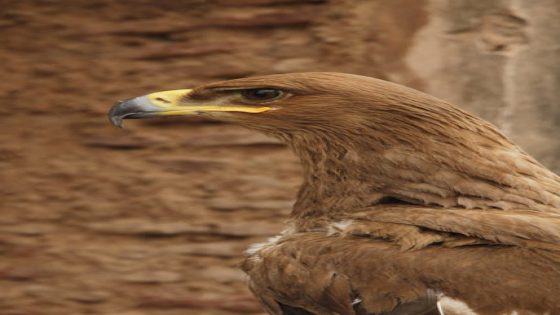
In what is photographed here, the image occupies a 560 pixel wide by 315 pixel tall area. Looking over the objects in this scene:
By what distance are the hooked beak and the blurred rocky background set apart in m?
1.36

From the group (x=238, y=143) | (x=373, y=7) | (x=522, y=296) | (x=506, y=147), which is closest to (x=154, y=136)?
(x=238, y=143)

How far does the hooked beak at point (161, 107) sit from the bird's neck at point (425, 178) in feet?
0.94

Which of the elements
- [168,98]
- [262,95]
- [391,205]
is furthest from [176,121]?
[391,205]

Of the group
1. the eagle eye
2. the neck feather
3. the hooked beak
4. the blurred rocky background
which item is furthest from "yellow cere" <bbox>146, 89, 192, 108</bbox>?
the blurred rocky background

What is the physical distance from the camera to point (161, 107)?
440cm

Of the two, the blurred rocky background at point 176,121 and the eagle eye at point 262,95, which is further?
the blurred rocky background at point 176,121

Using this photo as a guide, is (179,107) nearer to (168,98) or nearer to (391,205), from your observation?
(168,98)

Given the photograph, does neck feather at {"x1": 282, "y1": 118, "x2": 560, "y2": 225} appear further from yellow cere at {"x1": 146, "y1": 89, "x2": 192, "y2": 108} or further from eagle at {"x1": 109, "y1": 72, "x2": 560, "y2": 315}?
yellow cere at {"x1": 146, "y1": 89, "x2": 192, "y2": 108}

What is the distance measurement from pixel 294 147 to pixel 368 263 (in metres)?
0.67

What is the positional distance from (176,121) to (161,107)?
145 cm

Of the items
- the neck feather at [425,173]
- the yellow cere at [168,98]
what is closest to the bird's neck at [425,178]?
the neck feather at [425,173]

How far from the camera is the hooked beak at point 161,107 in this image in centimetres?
437

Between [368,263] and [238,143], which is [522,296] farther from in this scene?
[238,143]

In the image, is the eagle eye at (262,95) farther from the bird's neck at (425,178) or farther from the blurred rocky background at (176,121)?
the blurred rocky background at (176,121)
